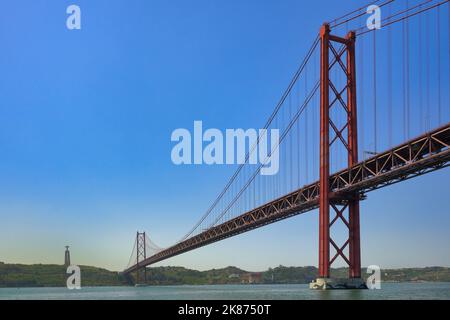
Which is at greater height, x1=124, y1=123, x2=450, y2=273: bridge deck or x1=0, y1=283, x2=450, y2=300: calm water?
x1=124, y1=123, x2=450, y2=273: bridge deck

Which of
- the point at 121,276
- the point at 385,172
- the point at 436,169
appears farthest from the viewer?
the point at 121,276

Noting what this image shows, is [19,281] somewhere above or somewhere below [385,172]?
below

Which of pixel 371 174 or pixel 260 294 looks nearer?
pixel 371 174

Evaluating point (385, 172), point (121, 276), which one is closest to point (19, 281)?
point (121, 276)

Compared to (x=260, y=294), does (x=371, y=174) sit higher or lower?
higher

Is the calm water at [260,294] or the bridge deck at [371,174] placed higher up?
the bridge deck at [371,174]

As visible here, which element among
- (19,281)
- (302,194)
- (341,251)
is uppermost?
(302,194)
